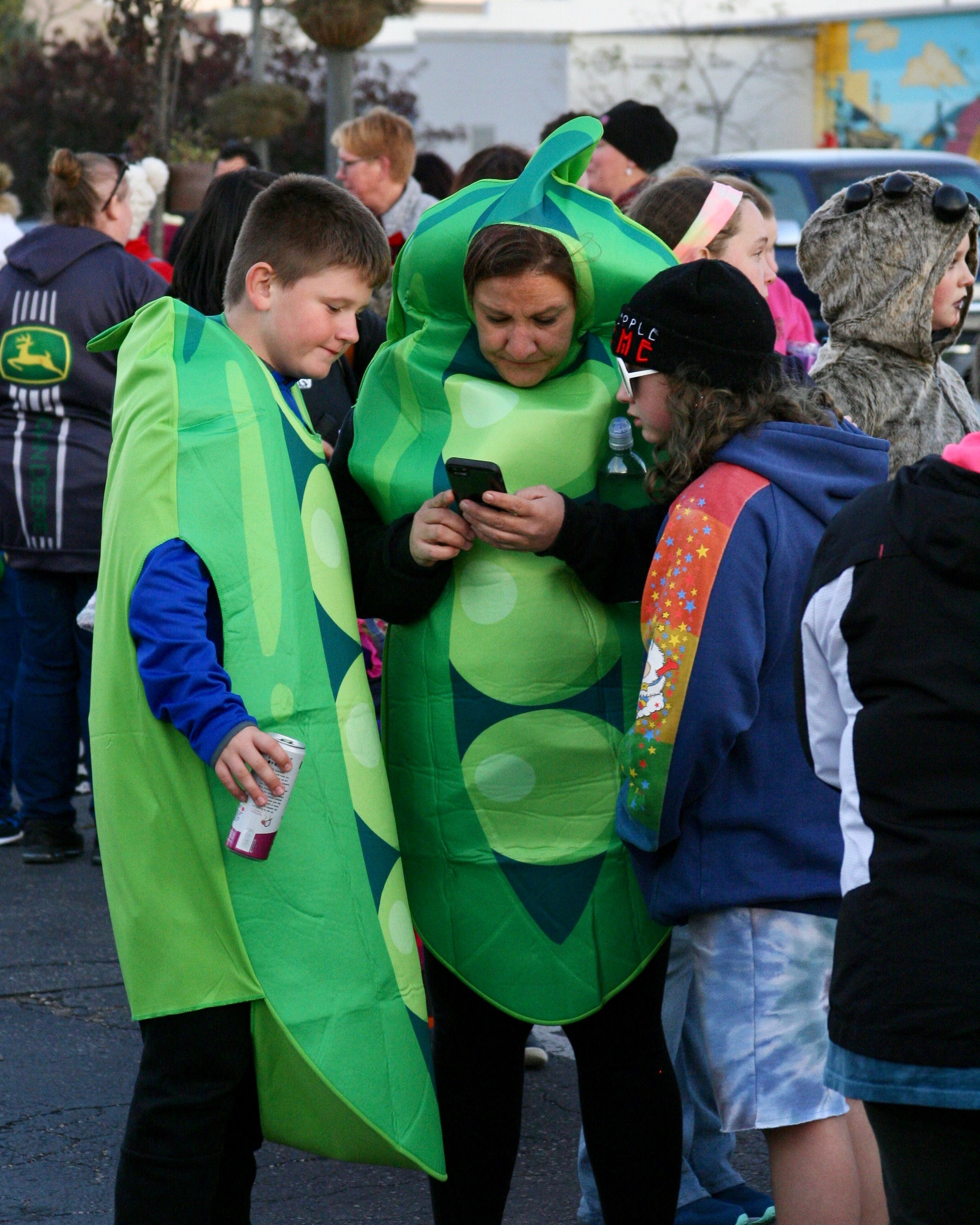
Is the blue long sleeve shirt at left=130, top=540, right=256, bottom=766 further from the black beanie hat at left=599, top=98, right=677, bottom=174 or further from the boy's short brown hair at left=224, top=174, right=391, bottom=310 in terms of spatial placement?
the black beanie hat at left=599, top=98, right=677, bottom=174

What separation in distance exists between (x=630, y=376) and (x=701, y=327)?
135mm

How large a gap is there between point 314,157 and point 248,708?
2073 centimetres

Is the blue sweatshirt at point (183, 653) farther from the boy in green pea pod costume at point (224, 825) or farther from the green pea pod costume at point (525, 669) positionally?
the green pea pod costume at point (525, 669)

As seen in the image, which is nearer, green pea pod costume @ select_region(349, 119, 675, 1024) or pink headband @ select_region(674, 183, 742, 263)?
green pea pod costume @ select_region(349, 119, 675, 1024)

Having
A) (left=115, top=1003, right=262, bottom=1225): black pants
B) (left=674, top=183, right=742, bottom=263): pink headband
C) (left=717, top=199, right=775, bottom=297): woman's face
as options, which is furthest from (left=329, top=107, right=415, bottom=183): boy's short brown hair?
(left=115, top=1003, right=262, bottom=1225): black pants

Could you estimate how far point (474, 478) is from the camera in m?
2.41

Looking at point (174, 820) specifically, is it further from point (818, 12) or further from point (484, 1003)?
point (818, 12)

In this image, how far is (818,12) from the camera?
90.2 feet

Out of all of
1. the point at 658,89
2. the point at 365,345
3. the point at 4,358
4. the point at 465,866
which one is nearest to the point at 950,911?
the point at 465,866

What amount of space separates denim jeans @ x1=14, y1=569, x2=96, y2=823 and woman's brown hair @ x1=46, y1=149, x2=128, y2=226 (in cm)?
124

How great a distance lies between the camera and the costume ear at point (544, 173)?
2521mm

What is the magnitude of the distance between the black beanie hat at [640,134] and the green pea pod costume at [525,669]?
10.5 ft

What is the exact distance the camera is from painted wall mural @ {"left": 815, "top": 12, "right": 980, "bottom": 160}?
81.7 feet

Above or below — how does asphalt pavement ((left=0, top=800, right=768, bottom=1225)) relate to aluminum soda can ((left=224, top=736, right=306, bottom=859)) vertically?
below
